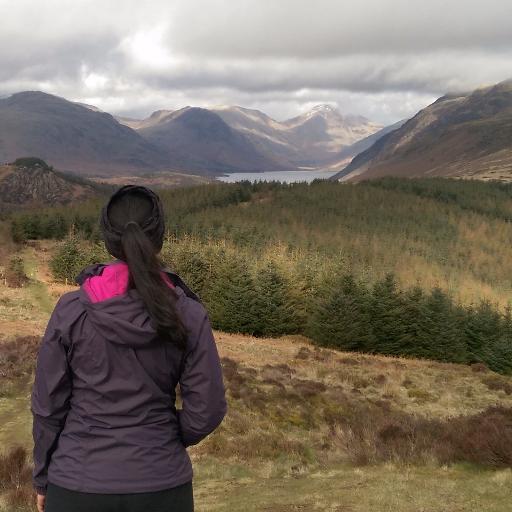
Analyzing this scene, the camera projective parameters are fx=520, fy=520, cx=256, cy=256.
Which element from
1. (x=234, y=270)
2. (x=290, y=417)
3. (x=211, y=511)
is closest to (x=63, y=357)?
(x=211, y=511)

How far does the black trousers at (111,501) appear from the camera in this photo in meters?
2.94

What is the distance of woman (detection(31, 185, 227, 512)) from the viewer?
9.78 ft

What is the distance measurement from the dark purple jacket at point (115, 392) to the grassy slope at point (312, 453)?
6176 mm

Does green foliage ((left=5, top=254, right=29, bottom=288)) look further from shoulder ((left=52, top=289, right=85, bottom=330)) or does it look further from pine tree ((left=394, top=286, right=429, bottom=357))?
shoulder ((left=52, top=289, right=85, bottom=330))

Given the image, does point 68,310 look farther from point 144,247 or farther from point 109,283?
point 144,247

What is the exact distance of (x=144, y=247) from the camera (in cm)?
315

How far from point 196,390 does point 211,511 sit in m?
6.47

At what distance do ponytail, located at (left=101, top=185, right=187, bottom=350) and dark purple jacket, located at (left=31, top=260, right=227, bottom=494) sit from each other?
0.26ft

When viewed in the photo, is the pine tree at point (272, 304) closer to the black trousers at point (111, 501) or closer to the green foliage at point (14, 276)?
the green foliage at point (14, 276)

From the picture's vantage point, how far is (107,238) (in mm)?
3260

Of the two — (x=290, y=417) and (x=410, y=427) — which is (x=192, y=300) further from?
(x=290, y=417)

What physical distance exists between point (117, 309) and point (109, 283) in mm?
195

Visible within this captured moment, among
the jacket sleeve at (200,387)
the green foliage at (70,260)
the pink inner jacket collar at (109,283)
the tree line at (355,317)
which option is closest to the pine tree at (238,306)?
the tree line at (355,317)

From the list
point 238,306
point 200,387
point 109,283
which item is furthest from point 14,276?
point 200,387
